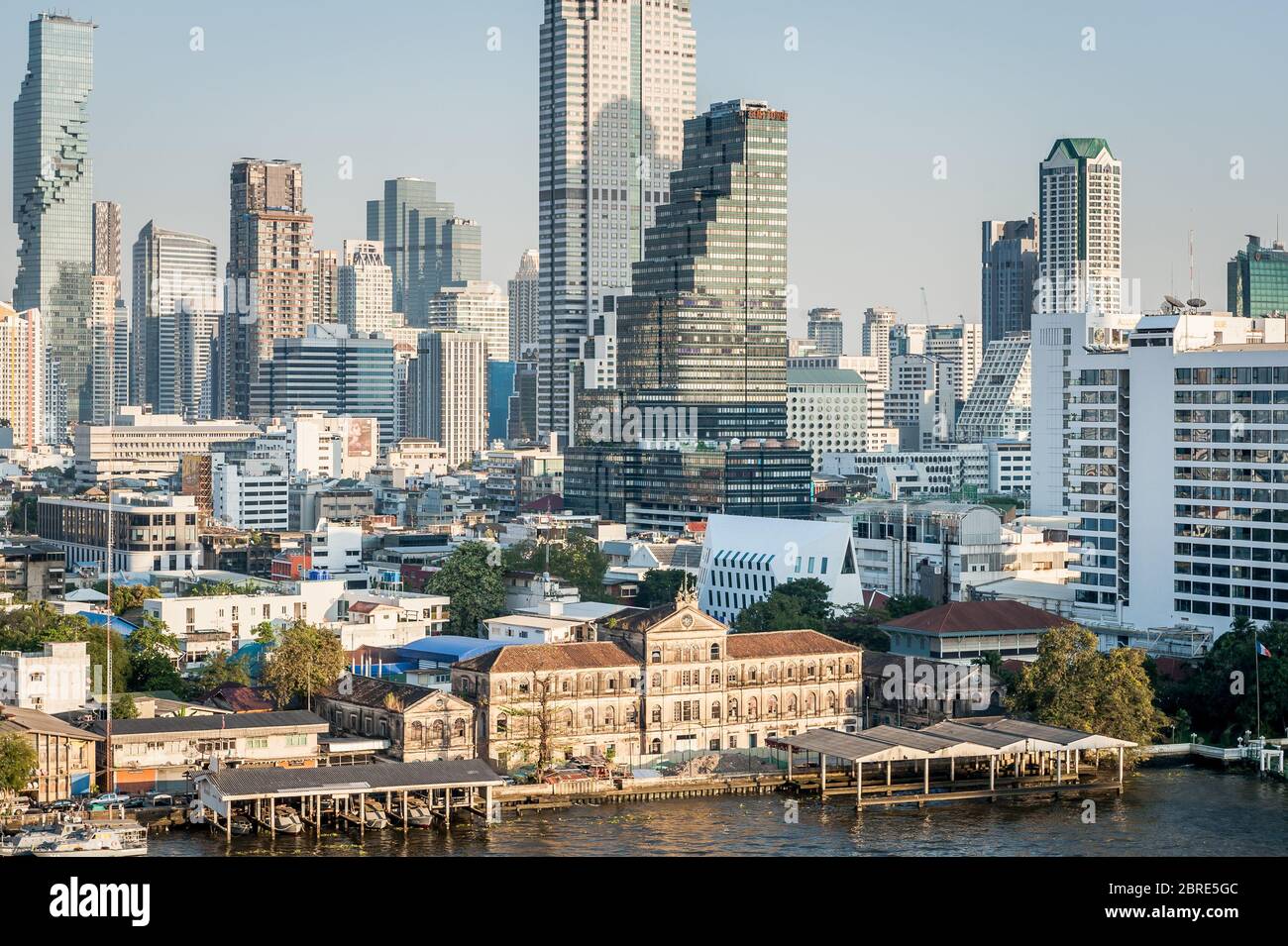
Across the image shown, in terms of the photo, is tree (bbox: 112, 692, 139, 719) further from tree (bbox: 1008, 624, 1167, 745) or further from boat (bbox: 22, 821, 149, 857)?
tree (bbox: 1008, 624, 1167, 745)

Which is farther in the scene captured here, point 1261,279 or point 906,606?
point 1261,279

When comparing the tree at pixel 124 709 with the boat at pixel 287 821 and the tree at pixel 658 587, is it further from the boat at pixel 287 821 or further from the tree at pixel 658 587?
the tree at pixel 658 587

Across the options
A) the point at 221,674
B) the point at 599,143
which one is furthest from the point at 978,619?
the point at 599,143

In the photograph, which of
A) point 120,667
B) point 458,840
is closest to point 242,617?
point 120,667

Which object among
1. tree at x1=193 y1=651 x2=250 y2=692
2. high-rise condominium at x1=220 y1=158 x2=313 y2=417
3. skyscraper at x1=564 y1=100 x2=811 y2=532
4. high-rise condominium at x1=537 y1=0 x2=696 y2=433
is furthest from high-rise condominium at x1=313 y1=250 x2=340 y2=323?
tree at x1=193 y1=651 x2=250 y2=692

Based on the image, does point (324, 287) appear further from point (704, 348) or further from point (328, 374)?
point (704, 348)

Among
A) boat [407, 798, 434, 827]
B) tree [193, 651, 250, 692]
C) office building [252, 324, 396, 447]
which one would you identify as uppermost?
office building [252, 324, 396, 447]
